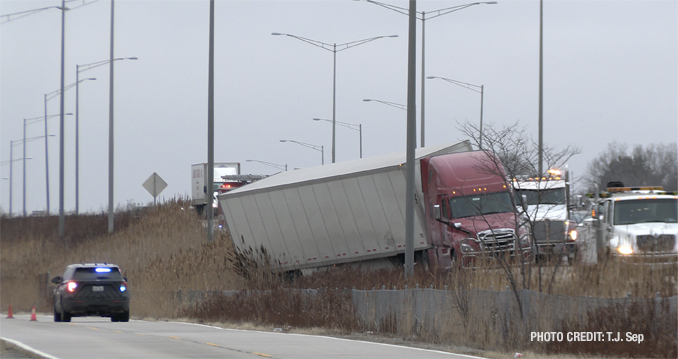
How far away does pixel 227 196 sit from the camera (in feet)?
101

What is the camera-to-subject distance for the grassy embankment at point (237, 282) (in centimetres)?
1595

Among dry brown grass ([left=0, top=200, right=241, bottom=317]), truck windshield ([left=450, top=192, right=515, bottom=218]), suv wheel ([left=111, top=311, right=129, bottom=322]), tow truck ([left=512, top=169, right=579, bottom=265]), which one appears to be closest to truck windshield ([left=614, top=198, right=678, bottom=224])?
tow truck ([left=512, top=169, right=579, bottom=265])

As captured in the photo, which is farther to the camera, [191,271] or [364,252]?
[191,271]

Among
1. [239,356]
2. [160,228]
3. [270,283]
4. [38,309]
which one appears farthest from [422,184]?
[38,309]

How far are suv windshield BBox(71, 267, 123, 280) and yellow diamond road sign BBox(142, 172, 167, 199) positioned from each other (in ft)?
35.2

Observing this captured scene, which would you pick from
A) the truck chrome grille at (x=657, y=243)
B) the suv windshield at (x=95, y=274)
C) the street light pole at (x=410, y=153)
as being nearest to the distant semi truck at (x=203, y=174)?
the suv windshield at (x=95, y=274)

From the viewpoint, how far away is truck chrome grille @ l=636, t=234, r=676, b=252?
19438mm

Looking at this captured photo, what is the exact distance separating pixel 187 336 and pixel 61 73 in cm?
3323

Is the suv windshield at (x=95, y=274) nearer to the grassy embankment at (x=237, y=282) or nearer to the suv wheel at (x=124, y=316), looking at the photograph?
the suv wheel at (x=124, y=316)

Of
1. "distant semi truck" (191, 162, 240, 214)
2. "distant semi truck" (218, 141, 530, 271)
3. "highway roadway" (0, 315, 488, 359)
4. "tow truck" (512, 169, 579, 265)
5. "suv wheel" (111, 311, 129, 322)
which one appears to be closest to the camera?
"highway roadway" (0, 315, 488, 359)

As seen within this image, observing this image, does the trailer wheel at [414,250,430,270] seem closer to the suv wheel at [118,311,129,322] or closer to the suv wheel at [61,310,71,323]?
the suv wheel at [118,311,129,322]

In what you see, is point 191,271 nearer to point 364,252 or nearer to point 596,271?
point 364,252

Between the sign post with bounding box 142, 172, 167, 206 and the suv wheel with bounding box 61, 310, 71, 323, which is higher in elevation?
the sign post with bounding box 142, 172, 167, 206

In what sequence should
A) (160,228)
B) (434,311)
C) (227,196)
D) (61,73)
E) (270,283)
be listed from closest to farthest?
(434,311)
(270,283)
(227,196)
(160,228)
(61,73)
